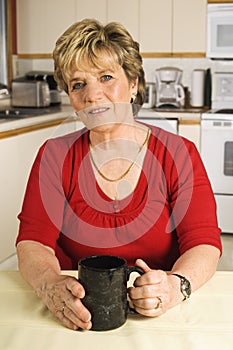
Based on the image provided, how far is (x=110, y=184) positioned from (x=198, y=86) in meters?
3.20

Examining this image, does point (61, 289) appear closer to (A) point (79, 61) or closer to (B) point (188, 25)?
(A) point (79, 61)

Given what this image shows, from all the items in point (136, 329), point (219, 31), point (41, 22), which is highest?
point (41, 22)

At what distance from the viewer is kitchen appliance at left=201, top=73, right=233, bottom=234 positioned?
414 centimetres

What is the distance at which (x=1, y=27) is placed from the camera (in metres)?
4.69

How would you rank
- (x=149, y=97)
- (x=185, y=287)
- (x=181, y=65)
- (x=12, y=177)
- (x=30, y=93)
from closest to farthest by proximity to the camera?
(x=185, y=287)
(x=12, y=177)
(x=30, y=93)
(x=149, y=97)
(x=181, y=65)

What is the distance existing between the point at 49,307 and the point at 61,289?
1.9 inches

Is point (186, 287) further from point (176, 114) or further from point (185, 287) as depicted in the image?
point (176, 114)

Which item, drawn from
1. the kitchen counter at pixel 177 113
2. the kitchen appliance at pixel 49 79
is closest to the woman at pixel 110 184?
the kitchen counter at pixel 177 113

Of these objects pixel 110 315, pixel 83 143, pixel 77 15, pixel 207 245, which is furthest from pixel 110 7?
pixel 110 315

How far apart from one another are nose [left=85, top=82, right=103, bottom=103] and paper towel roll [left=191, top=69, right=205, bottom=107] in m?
3.21

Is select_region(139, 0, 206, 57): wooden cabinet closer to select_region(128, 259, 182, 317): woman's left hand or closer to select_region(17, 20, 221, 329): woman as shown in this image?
select_region(17, 20, 221, 329): woman

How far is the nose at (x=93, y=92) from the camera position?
148cm

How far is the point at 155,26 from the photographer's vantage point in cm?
456

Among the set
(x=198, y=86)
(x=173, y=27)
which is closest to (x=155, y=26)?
(x=173, y=27)
